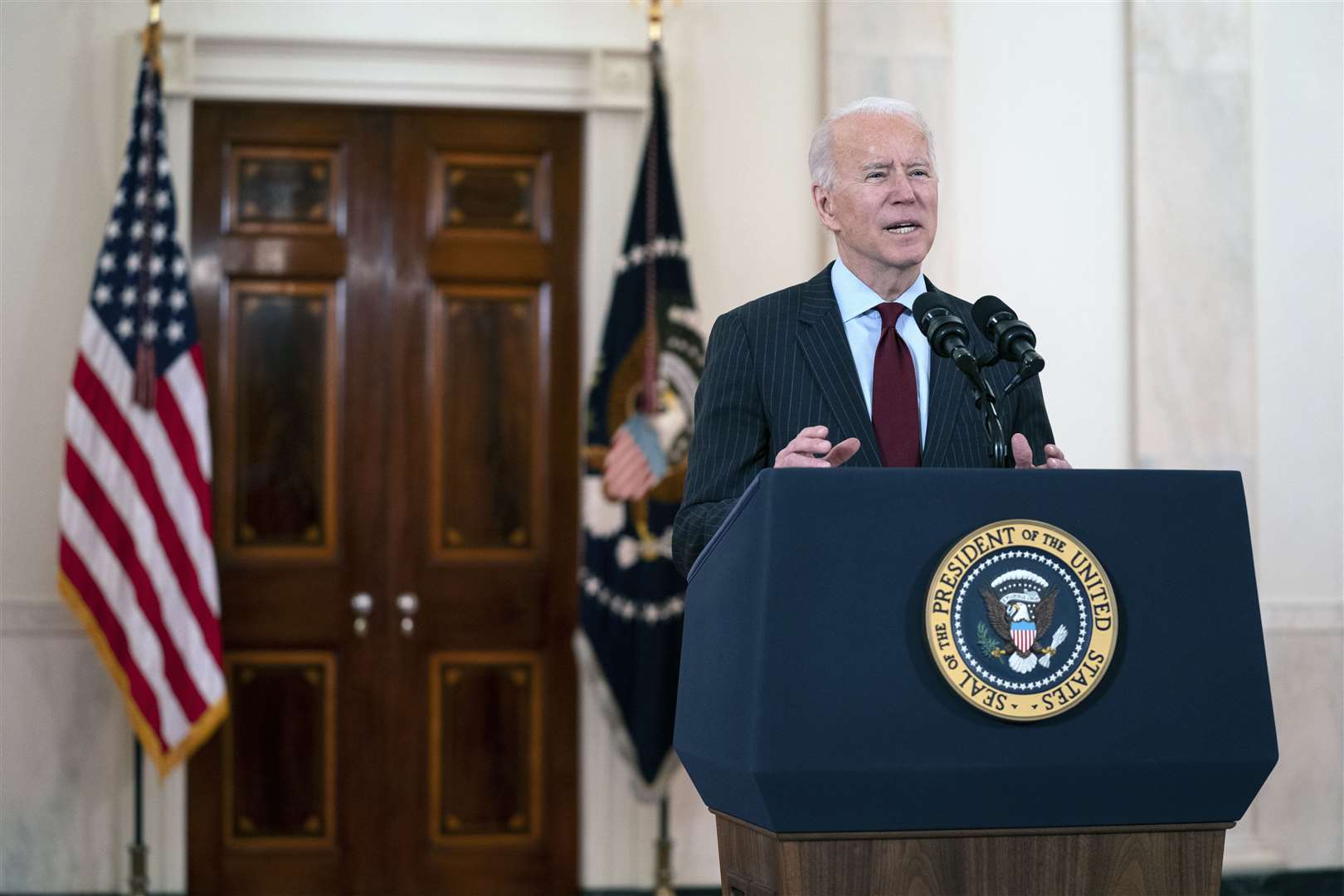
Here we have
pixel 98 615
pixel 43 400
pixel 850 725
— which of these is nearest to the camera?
pixel 850 725

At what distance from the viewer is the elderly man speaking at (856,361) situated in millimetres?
2123

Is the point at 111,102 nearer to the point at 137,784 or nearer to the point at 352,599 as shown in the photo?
the point at 352,599

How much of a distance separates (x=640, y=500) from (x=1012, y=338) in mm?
3104

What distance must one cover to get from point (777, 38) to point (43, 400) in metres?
2.99

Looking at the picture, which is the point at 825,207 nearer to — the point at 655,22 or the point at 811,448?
the point at 811,448

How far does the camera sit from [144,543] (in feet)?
15.5

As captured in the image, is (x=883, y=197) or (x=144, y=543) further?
(x=144, y=543)

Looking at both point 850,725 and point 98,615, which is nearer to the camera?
point 850,725

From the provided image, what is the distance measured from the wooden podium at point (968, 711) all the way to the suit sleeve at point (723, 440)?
484 mm

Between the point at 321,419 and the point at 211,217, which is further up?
the point at 211,217

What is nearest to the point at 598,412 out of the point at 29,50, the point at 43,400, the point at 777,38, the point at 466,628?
the point at 466,628

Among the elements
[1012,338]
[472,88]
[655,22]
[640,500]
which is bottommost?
[640,500]

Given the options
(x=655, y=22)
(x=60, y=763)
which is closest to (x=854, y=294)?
(x=655, y=22)

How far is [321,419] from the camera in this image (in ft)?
17.2
